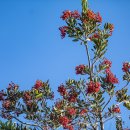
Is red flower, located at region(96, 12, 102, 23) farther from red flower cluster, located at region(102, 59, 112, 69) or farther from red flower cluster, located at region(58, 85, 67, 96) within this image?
red flower cluster, located at region(58, 85, 67, 96)

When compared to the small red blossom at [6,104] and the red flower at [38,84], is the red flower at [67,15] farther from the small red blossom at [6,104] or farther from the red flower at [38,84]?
the small red blossom at [6,104]

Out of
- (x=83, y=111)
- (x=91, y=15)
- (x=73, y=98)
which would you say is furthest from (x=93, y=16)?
(x=83, y=111)

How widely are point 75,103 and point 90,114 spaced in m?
1.00

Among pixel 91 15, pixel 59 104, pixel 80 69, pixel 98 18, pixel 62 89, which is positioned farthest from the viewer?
pixel 62 89

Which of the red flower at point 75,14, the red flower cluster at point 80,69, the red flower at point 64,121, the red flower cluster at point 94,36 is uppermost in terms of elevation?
the red flower at point 75,14

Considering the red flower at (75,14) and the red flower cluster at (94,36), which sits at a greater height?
the red flower at (75,14)

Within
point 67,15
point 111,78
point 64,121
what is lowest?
point 64,121

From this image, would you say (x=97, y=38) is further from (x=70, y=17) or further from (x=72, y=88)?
(x=72, y=88)

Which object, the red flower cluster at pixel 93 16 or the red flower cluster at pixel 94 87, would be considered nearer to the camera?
the red flower cluster at pixel 94 87

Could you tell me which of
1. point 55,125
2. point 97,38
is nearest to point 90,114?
point 55,125

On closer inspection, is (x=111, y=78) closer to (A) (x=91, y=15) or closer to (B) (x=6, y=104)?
(A) (x=91, y=15)

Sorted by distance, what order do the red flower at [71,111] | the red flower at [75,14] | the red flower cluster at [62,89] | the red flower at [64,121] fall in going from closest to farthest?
the red flower at [64,121] < the red flower at [75,14] < the red flower at [71,111] < the red flower cluster at [62,89]

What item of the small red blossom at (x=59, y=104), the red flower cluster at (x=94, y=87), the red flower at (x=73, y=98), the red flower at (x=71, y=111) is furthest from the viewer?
the small red blossom at (x=59, y=104)

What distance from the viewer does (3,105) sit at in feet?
62.5
